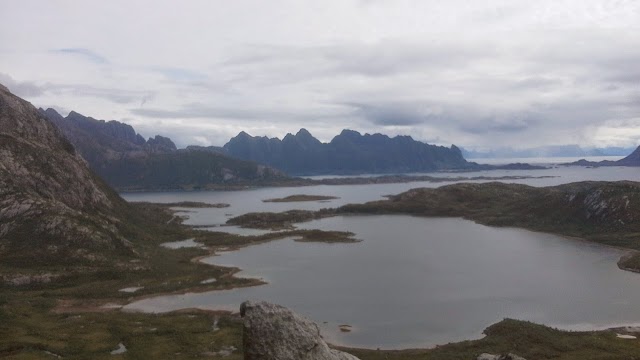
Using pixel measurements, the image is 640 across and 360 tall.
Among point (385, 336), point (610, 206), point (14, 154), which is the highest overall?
point (14, 154)

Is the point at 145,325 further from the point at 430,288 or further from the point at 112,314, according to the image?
the point at 430,288

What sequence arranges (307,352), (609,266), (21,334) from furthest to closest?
(609,266) < (21,334) < (307,352)

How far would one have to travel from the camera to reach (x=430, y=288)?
103500 mm

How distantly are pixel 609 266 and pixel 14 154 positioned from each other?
15709cm

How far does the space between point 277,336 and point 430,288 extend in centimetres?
8238

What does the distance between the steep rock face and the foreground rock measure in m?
105

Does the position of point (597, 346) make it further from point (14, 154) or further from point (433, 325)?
point (14, 154)

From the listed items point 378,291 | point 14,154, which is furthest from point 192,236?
point 378,291

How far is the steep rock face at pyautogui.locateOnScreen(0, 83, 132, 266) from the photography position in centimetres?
12075

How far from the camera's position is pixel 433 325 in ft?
262

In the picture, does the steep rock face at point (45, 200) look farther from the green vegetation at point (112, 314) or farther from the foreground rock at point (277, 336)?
the foreground rock at point (277, 336)

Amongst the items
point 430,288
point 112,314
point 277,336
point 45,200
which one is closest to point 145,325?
point 112,314

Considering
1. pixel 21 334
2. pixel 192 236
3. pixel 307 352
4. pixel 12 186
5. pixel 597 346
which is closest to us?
pixel 307 352

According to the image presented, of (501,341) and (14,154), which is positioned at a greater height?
(14,154)
